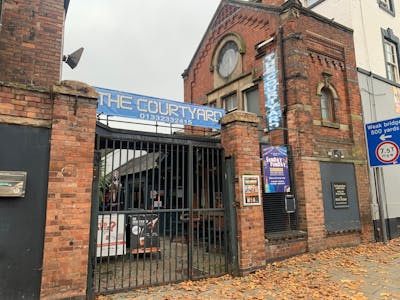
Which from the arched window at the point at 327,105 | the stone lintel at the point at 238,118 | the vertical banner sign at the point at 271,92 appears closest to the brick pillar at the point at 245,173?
the stone lintel at the point at 238,118

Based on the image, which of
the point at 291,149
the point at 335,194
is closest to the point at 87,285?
the point at 291,149

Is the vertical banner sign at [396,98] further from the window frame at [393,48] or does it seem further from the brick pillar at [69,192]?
the brick pillar at [69,192]

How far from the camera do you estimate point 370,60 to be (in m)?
11.9

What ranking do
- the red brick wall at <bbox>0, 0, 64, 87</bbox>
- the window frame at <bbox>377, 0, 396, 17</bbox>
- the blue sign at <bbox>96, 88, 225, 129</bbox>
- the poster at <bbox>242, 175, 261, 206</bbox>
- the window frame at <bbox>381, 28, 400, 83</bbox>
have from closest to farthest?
the red brick wall at <bbox>0, 0, 64, 87</bbox> < the poster at <bbox>242, 175, 261, 206</bbox> < the blue sign at <bbox>96, 88, 225, 129</bbox> < the window frame at <bbox>381, 28, 400, 83</bbox> < the window frame at <bbox>377, 0, 396, 17</bbox>

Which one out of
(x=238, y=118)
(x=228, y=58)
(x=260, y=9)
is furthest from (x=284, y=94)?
(x=228, y=58)

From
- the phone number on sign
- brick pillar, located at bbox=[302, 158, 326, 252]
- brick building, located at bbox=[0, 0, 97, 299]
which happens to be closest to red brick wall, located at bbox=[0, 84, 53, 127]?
brick building, located at bbox=[0, 0, 97, 299]

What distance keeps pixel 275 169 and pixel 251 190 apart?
69.3 inches

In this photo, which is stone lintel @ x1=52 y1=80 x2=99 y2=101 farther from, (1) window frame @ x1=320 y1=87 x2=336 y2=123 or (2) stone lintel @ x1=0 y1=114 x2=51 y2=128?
(1) window frame @ x1=320 y1=87 x2=336 y2=123

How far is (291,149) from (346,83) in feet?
12.9

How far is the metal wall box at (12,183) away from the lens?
4254 millimetres

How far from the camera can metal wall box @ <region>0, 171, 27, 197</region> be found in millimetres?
4254

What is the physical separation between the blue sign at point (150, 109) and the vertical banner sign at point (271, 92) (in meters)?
1.90

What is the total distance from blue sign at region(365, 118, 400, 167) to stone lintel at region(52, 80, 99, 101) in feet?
28.8

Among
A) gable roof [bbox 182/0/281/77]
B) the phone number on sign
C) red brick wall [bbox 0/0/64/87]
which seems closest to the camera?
red brick wall [bbox 0/0/64/87]
